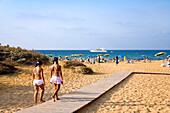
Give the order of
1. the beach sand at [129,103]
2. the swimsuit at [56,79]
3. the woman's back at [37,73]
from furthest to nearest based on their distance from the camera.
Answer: the swimsuit at [56,79]
the woman's back at [37,73]
the beach sand at [129,103]

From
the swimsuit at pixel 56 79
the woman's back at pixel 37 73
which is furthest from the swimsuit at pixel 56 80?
the woman's back at pixel 37 73

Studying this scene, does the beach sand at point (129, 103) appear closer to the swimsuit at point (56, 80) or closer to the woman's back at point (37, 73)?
the swimsuit at point (56, 80)

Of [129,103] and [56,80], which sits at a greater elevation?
[56,80]

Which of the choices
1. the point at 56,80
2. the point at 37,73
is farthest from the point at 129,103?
the point at 37,73

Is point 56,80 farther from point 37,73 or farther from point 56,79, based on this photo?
point 37,73

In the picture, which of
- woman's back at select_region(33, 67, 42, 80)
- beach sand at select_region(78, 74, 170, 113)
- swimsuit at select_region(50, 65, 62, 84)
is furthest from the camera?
swimsuit at select_region(50, 65, 62, 84)

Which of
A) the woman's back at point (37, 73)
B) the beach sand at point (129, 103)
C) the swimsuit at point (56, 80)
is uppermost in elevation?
the woman's back at point (37, 73)

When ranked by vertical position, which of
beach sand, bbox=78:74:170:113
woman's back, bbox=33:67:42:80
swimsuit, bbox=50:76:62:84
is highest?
woman's back, bbox=33:67:42:80

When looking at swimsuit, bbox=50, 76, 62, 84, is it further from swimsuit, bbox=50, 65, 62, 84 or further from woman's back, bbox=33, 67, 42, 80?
woman's back, bbox=33, 67, 42, 80

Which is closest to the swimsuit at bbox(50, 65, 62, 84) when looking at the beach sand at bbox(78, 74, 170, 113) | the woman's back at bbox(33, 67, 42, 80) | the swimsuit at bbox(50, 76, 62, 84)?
the swimsuit at bbox(50, 76, 62, 84)

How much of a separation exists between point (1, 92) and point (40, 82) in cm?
309

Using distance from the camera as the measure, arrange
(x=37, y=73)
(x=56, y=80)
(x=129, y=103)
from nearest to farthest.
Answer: (x=37, y=73)
(x=56, y=80)
(x=129, y=103)

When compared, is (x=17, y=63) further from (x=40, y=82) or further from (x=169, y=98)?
(x=169, y=98)

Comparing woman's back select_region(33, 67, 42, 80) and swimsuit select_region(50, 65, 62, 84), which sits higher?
woman's back select_region(33, 67, 42, 80)
